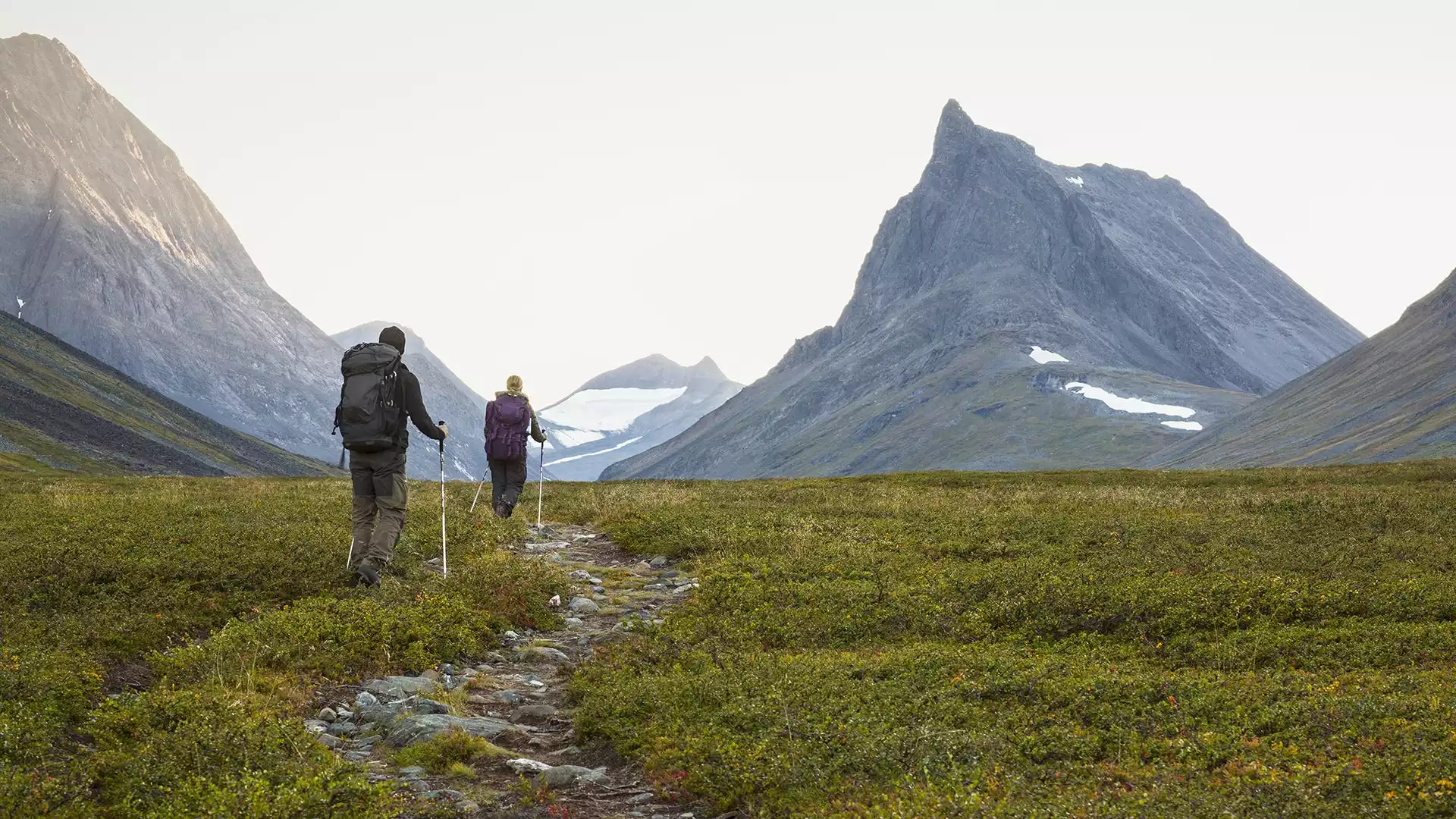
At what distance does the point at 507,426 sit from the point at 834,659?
1557cm

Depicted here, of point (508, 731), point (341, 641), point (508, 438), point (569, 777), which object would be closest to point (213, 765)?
point (569, 777)

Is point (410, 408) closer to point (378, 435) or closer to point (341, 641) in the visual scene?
point (378, 435)

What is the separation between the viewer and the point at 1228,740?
9.83 metres

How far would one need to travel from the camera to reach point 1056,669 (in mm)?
12562

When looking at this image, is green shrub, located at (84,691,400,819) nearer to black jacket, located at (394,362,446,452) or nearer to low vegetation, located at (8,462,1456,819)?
low vegetation, located at (8,462,1456,819)

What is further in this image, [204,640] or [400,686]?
[204,640]

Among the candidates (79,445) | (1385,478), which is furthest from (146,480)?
(79,445)

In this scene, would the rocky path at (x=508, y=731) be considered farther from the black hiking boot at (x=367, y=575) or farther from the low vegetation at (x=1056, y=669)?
the black hiking boot at (x=367, y=575)

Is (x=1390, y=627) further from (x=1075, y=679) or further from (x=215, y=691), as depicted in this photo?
(x=215, y=691)

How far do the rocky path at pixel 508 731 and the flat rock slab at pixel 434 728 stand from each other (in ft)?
0.05

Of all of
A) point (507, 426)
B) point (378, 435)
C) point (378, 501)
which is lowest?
point (378, 501)

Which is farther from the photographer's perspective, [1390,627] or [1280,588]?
[1280,588]

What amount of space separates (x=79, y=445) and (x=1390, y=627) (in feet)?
611

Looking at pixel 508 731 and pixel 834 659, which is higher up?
pixel 834 659
